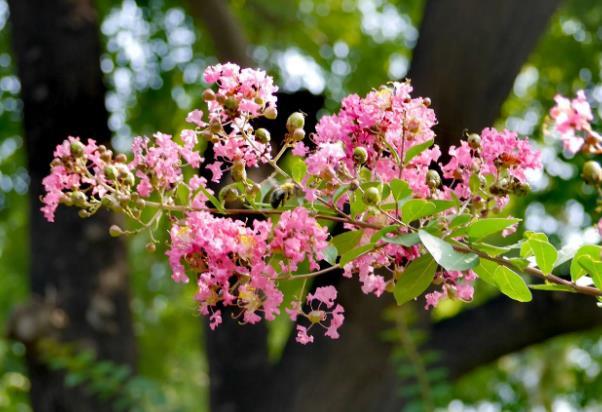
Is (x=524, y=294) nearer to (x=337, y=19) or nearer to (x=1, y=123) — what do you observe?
(x=1, y=123)

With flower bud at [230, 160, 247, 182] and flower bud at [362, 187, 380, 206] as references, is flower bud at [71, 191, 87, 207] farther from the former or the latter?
flower bud at [362, 187, 380, 206]

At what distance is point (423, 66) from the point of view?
336 cm

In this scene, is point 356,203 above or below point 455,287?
above

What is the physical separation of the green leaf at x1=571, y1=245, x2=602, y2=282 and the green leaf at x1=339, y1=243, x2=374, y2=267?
255 millimetres

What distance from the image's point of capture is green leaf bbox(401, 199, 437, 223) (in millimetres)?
1065

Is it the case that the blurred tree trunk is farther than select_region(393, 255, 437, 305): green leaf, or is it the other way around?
the blurred tree trunk

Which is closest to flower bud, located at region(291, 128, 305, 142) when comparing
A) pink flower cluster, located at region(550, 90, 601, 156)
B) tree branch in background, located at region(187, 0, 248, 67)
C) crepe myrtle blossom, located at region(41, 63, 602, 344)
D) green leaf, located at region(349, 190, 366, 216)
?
crepe myrtle blossom, located at region(41, 63, 602, 344)

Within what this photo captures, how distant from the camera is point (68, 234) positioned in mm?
4000

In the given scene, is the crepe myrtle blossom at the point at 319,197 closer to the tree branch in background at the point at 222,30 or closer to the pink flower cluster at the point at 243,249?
the pink flower cluster at the point at 243,249

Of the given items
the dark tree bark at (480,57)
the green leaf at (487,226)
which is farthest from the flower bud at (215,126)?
the dark tree bark at (480,57)

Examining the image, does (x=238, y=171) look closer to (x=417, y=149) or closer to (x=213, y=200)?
(x=213, y=200)

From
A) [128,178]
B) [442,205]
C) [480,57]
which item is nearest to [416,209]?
[442,205]

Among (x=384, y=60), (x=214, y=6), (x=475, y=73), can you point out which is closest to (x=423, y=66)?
(x=475, y=73)

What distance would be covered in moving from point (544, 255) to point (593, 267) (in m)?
0.06
